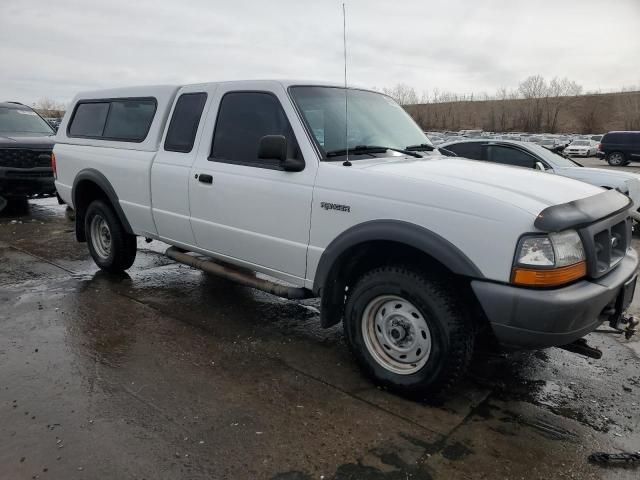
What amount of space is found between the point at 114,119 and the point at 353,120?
2.95 meters

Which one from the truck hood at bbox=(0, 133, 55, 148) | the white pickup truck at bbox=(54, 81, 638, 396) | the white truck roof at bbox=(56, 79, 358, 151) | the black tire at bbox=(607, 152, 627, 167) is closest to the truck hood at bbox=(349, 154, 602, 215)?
the white pickup truck at bbox=(54, 81, 638, 396)

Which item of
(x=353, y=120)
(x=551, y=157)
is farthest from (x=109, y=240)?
(x=551, y=157)

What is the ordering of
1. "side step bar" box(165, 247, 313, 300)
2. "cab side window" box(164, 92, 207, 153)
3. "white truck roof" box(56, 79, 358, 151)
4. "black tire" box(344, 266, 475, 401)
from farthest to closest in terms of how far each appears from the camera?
"cab side window" box(164, 92, 207, 153) < "white truck roof" box(56, 79, 358, 151) < "side step bar" box(165, 247, 313, 300) < "black tire" box(344, 266, 475, 401)

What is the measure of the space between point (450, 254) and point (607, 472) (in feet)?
4.51

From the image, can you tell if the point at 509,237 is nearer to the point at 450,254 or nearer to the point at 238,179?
the point at 450,254

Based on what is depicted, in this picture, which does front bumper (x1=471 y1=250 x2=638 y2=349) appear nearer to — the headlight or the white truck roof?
the headlight

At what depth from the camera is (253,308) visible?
4.98 metres

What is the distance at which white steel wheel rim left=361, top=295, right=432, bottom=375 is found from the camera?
3.20 m

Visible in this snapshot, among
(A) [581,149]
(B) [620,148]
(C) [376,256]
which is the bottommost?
(C) [376,256]

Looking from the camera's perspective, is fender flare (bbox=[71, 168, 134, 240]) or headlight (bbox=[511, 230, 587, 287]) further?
fender flare (bbox=[71, 168, 134, 240])

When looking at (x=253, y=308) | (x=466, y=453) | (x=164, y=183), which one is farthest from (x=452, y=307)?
(x=164, y=183)

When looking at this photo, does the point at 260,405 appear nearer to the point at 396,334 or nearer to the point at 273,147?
the point at 396,334

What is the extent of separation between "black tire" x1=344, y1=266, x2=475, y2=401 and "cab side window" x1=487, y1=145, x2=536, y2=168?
6427mm

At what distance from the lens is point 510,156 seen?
9016 mm
